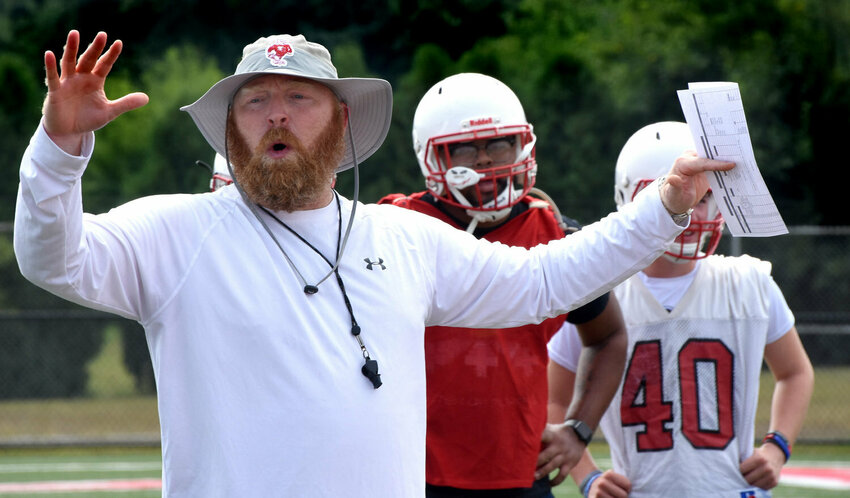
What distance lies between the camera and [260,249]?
98.7 inches

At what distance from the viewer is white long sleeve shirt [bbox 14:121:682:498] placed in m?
2.26

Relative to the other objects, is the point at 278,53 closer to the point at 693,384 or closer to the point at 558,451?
the point at 558,451

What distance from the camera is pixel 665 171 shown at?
A: 382 centimetres

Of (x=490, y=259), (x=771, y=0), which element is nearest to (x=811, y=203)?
(x=771, y=0)

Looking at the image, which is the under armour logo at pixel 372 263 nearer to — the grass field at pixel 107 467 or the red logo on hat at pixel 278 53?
the red logo on hat at pixel 278 53

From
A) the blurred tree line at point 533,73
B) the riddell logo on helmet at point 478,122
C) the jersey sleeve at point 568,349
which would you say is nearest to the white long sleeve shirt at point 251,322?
the riddell logo on helmet at point 478,122

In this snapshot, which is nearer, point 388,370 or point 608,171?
point 388,370

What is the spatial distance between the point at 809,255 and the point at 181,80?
1010cm

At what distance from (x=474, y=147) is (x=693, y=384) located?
3.39 feet

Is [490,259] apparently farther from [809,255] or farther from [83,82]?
[809,255]

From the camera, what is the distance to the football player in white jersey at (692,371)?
11.9 feet

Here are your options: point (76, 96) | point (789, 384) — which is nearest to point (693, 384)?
point (789, 384)

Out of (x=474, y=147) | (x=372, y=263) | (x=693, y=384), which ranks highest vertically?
(x=474, y=147)

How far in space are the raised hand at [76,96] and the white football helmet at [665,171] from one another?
2.03m
